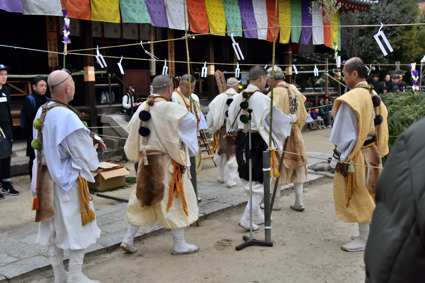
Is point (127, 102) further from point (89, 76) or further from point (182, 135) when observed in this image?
point (182, 135)

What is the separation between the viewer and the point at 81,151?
3705mm

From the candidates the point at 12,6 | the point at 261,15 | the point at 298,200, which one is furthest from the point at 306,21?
the point at 298,200

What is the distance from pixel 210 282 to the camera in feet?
13.1

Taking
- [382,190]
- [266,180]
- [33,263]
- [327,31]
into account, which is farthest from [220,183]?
[327,31]

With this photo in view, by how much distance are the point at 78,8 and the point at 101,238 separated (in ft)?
19.6

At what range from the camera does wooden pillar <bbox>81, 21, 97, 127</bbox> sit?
Result: 10.2m

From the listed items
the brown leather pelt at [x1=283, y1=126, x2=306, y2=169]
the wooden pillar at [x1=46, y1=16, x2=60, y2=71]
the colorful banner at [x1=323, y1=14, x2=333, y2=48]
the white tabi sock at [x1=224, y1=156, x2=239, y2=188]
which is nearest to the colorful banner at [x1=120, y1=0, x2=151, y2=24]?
the wooden pillar at [x1=46, y1=16, x2=60, y2=71]

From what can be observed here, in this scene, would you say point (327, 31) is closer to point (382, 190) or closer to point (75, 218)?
point (75, 218)

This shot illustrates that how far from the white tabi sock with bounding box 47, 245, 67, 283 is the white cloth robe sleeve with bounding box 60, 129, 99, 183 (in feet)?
2.18

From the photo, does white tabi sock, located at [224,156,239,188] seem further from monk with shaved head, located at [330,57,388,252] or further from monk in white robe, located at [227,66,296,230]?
monk with shaved head, located at [330,57,388,252]

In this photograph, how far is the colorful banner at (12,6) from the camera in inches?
314

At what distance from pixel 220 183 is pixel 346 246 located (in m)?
3.22

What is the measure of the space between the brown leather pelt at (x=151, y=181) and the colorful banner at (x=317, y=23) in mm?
13409

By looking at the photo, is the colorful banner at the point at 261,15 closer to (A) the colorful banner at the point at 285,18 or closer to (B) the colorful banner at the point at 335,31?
(A) the colorful banner at the point at 285,18
